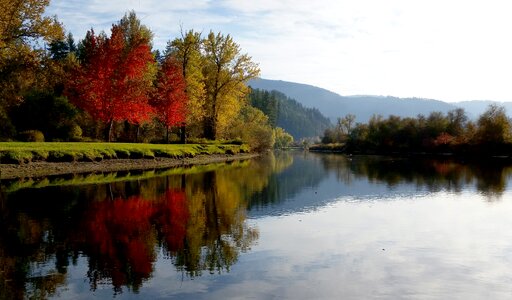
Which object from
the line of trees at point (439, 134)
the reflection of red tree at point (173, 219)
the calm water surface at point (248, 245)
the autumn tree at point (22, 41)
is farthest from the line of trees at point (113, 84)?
the line of trees at point (439, 134)

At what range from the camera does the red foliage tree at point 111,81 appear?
49.9m

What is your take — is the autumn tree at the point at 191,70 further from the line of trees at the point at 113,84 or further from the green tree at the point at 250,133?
the green tree at the point at 250,133

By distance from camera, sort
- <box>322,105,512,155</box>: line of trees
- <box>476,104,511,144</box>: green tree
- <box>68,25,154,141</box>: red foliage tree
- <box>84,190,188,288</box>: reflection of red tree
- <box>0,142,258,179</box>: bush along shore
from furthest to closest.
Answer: <box>322,105,512,155</box>: line of trees → <box>476,104,511,144</box>: green tree → <box>68,25,154,141</box>: red foliage tree → <box>0,142,258,179</box>: bush along shore → <box>84,190,188,288</box>: reflection of red tree

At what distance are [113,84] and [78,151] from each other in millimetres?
13375

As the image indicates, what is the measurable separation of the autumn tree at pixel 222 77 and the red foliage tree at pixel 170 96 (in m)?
9.95

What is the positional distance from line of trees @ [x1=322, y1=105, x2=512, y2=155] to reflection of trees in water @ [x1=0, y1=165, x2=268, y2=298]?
8068 centimetres

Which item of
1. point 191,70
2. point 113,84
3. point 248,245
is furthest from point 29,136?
point 248,245

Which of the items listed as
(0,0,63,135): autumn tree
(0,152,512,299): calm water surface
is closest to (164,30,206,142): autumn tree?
(0,0,63,135): autumn tree

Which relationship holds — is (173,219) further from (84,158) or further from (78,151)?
(78,151)

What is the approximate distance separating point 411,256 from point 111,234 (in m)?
10.5

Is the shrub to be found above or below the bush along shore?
above

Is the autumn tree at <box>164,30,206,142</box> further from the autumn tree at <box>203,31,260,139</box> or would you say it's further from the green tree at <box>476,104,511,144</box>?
the green tree at <box>476,104,511,144</box>

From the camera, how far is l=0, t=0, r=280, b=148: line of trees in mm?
37562

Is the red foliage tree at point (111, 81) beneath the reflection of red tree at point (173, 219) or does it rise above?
above
